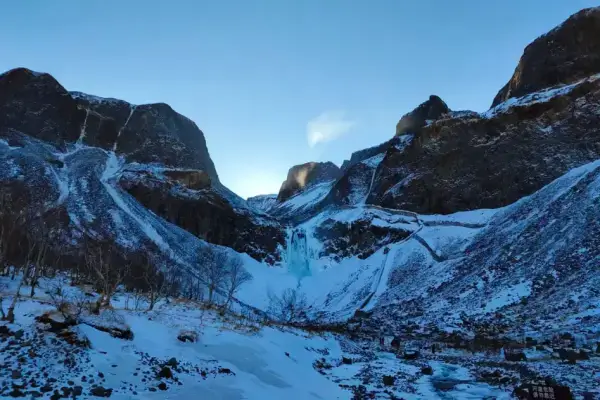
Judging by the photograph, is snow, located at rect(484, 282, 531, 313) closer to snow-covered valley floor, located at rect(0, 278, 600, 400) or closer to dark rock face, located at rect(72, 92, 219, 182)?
snow-covered valley floor, located at rect(0, 278, 600, 400)

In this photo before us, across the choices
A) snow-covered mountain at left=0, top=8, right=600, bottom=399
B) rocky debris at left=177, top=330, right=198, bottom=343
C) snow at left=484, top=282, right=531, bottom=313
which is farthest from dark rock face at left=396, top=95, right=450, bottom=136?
rocky debris at left=177, top=330, right=198, bottom=343

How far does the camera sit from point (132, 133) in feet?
536

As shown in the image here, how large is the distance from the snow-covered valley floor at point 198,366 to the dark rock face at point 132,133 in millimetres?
125793

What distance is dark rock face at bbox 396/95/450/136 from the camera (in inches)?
6373

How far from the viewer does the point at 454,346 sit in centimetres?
4331

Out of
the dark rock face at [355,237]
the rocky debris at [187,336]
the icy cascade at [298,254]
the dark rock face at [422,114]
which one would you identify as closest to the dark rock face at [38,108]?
the icy cascade at [298,254]

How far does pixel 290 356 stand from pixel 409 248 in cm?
6779

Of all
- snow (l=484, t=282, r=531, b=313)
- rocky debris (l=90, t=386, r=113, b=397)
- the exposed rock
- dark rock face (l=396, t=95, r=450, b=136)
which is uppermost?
dark rock face (l=396, t=95, r=450, b=136)

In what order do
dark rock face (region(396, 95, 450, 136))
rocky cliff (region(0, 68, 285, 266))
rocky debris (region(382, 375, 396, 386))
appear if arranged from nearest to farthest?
rocky debris (region(382, 375, 396, 386)) → rocky cliff (region(0, 68, 285, 266)) → dark rock face (region(396, 95, 450, 136))

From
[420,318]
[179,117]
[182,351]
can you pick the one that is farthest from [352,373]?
[179,117]

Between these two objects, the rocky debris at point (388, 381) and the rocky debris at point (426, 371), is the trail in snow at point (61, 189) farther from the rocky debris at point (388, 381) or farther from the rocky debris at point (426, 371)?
the rocky debris at point (388, 381)

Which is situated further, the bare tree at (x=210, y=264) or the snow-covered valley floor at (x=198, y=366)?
the bare tree at (x=210, y=264)

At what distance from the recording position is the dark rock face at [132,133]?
156m

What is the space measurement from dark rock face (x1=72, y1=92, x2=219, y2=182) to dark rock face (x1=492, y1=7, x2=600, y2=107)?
4662 inches
